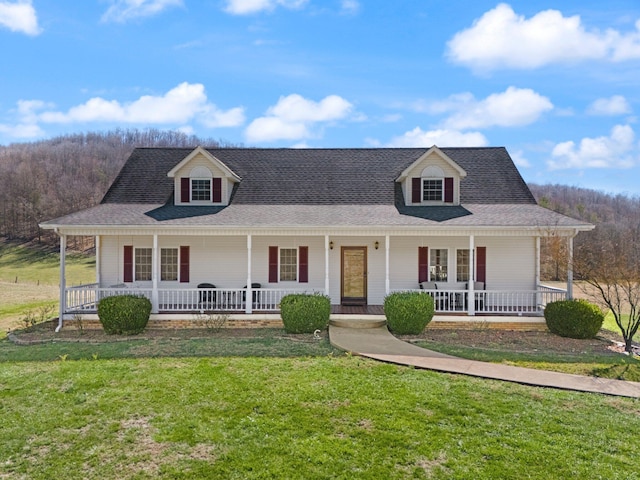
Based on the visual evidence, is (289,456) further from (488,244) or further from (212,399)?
(488,244)

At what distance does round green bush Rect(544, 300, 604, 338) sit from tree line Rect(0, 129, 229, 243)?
38.1 metres

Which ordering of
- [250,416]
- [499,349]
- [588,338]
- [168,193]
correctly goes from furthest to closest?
[168,193] → [588,338] → [499,349] → [250,416]

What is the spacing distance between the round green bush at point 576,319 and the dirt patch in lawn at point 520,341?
22cm

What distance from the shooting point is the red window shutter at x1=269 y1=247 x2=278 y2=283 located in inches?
618

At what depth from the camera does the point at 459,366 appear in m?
8.99

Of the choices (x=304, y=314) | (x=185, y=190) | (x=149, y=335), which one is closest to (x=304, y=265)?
(x=304, y=314)

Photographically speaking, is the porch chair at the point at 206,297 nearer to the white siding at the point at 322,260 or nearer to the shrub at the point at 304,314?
the white siding at the point at 322,260

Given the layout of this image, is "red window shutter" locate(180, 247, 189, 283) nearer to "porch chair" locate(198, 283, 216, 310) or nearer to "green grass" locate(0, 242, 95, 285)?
"porch chair" locate(198, 283, 216, 310)

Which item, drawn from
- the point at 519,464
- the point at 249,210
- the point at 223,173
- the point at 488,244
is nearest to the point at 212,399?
the point at 519,464

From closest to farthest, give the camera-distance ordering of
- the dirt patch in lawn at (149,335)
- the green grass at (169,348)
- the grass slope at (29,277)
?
the green grass at (169,348) → the dirt patch in lawn at (149,335) → the grass slope at (29,277)

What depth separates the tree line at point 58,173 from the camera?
183 feet

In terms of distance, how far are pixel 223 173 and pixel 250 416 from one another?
11.3 meters

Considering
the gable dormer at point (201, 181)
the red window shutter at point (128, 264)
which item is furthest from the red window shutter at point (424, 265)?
the red window shutter at point (128, 264)

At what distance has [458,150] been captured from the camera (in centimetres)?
1873
